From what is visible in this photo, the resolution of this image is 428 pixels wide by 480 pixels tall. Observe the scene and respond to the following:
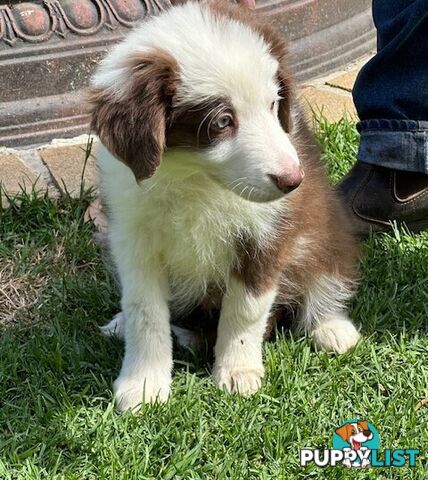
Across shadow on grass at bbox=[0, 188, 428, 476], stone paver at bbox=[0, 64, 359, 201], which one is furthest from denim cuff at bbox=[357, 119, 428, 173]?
stone paver at bbox=[0, 64, 359, 201]

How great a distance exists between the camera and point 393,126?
376 centimetres

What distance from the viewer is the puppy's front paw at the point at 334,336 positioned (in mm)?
3166

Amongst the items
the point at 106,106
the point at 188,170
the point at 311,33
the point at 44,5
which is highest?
the point at 106,106

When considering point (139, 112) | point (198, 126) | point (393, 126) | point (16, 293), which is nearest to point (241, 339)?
point (198, 126)

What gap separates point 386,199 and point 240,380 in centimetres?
130

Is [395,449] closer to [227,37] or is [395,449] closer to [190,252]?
[190,252]

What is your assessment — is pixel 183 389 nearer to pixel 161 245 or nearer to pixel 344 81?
pixel 161 245

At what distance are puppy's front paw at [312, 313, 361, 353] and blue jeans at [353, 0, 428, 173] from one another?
915mm

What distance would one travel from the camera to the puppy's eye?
253 centimetres

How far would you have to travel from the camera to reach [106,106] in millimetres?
2514

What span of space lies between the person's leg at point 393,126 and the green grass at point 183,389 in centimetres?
16

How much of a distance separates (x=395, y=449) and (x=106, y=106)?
1.35 metres

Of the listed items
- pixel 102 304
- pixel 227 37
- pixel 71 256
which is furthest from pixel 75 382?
pixel 227 37

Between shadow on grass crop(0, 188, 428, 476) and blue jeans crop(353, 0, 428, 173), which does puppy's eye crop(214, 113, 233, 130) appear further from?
blue jeans crop(353, 0, 428, 173)
